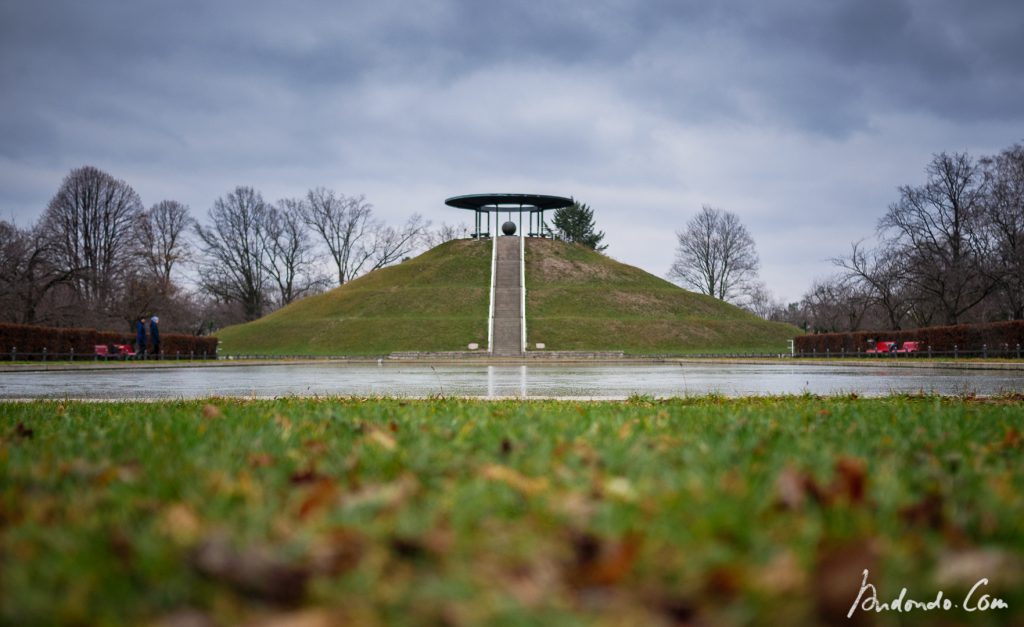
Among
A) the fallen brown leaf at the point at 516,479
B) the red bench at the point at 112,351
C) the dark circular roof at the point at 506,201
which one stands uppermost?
the dark circular roof at the point at 506,201

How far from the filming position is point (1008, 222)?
37.0 metres

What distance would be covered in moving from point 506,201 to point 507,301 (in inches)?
599

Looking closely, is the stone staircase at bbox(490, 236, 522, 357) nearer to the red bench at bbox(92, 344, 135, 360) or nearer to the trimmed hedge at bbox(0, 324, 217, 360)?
the trimmed hedge at bbox(0, 324, 217, 360)

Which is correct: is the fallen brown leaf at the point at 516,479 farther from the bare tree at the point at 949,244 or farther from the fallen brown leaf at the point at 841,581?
the bare tree at the point at 949,244

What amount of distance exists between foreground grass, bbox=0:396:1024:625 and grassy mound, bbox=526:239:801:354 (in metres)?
40.1

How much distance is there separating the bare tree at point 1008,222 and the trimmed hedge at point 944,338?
21.7ft

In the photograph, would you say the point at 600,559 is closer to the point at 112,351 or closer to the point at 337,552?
the point at 337,552

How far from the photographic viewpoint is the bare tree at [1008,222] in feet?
115

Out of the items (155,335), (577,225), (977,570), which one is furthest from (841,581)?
(577,225)

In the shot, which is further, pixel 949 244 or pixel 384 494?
pixel 949 244

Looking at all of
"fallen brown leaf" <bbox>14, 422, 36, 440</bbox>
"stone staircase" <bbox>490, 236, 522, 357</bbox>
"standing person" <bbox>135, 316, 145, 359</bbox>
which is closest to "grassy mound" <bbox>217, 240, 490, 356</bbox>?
→ "stone staircase" <bbox>490, 236, 522, 357</bbox>

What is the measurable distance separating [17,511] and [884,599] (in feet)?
7.74

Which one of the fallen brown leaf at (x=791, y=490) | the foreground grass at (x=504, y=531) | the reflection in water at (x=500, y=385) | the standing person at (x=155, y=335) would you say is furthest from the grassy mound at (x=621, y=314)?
the fallen brown leaf at (x=791, y=490)

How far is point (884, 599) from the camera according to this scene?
5.07ft
